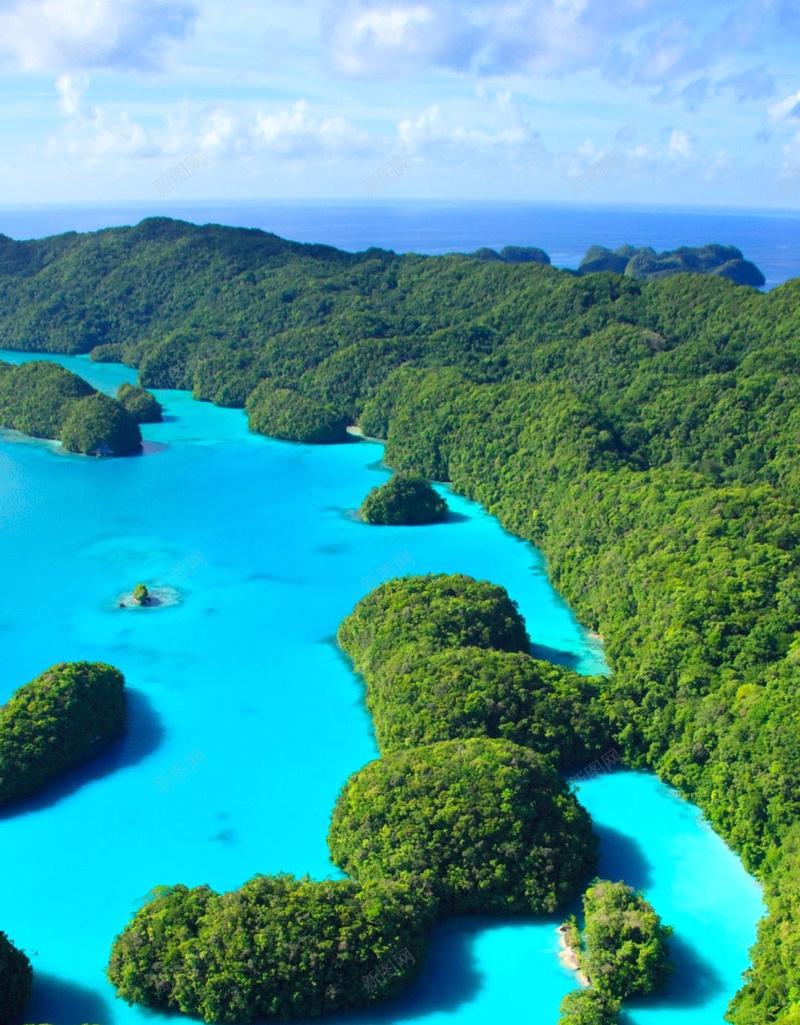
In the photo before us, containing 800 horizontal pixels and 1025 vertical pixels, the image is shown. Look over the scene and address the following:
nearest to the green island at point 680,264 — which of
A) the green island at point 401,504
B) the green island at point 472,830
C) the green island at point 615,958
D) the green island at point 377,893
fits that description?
the green island at point 401,504

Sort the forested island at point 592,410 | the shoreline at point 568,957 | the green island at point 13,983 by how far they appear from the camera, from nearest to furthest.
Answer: the green island at point 13,983, the shoreline at point 568,957, the forested island at point 592,410

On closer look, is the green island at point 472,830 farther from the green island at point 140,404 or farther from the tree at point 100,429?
the green island at point 140,404

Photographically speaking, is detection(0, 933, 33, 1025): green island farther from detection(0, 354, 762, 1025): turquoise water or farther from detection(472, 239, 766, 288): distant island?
detection(472, 239, 766, 288): distant island

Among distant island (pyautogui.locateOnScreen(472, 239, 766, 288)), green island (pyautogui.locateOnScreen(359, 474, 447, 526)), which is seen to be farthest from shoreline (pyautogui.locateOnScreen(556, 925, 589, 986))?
distant island (pyautogui.locateOnScreen(472, 239, 766, 288))

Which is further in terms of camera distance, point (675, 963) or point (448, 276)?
point (448, 276)

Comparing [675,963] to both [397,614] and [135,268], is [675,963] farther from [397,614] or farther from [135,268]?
[135,268]

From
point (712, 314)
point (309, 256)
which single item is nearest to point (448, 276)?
point (309, 256)
